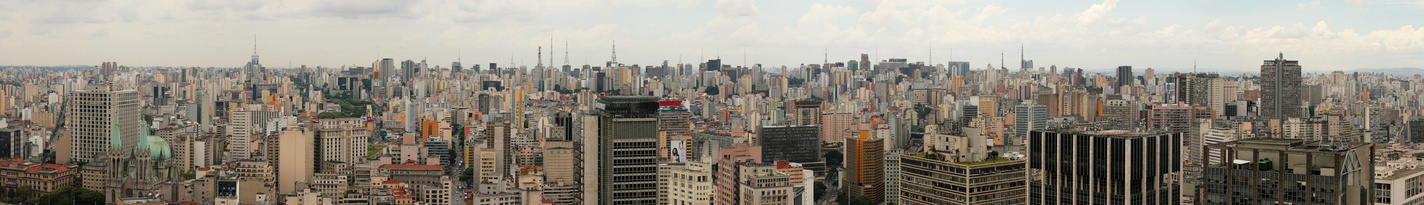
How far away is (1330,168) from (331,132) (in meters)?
9.98

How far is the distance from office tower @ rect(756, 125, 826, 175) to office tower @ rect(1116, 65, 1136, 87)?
3.39m

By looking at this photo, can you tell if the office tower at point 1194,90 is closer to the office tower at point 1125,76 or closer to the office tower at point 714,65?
the office tower at point 1125,76

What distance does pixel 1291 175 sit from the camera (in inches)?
215

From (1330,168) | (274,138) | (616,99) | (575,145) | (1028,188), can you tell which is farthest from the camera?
(274,138)

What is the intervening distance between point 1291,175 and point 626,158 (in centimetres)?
358

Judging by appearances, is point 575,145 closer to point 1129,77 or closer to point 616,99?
point 616,99

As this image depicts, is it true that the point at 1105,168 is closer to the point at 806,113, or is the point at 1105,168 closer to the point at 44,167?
the point at 44,167

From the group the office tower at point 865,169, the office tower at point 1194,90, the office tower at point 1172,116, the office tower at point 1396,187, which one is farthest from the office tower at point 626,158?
the office tower at point 1194,90

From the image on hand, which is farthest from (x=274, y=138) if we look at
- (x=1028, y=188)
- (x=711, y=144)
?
(x=1028, y=188)

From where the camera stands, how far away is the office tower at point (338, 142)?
12.6 meters

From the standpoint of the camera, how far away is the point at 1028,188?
7164 millimetres

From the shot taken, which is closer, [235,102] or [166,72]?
[166,72]

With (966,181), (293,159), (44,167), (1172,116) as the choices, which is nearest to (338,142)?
(293,159)

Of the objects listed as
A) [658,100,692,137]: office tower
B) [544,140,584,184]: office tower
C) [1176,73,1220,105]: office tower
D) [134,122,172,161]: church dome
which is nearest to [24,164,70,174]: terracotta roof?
[134,122,172,161]: church dome
